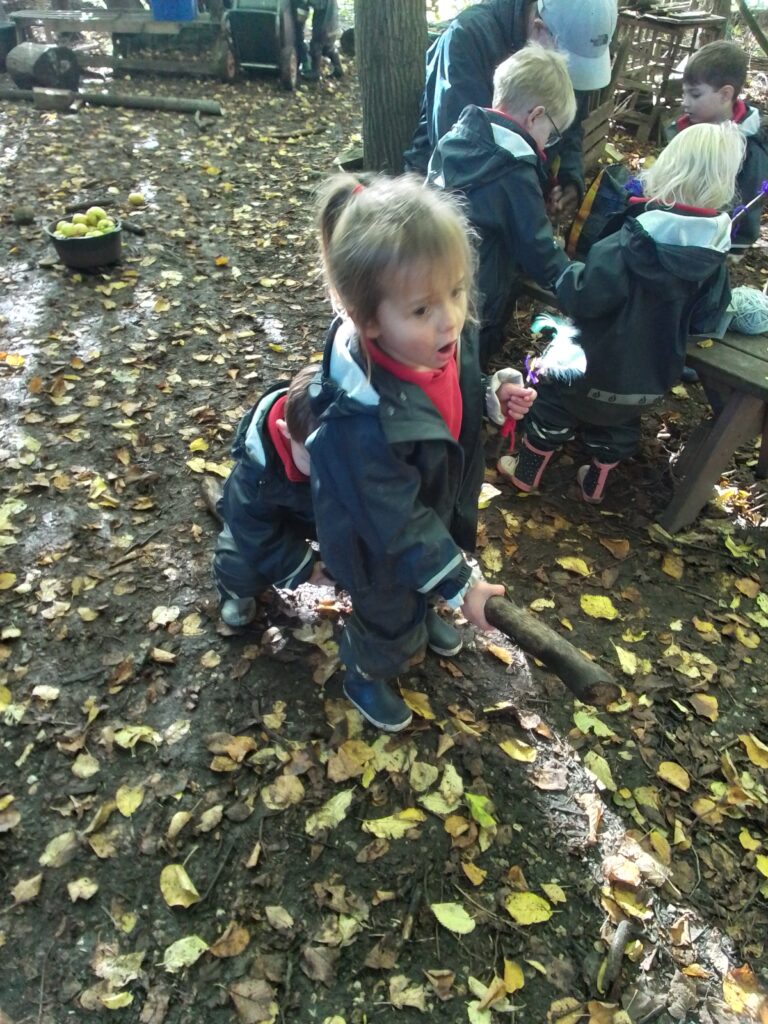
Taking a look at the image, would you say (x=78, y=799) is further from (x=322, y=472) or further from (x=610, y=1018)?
(x=610, y=1018)

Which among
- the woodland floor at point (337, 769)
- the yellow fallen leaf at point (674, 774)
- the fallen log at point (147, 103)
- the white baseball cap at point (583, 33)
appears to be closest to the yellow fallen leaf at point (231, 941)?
the woodland floor at point (337, 769)

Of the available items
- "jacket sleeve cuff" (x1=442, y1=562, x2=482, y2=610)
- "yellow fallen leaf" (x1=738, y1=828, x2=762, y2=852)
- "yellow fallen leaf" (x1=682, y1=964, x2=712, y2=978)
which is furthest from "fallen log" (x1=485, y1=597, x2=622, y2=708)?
"yellow fallen leaf" (x1=738, y1=828, x2=762, y2=852)

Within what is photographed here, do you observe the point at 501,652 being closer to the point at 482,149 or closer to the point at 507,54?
the point at 482,149

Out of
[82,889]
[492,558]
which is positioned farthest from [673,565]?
[82,889]

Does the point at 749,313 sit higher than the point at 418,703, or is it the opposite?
the point at 749,313

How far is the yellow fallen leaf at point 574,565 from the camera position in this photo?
11.3 feet

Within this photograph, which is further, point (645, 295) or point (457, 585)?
point (645, 295)

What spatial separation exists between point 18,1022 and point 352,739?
1311mm

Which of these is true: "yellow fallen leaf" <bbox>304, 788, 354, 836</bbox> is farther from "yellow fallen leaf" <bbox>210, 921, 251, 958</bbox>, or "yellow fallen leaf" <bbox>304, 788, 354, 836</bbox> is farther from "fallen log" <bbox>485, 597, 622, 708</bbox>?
"fallen log" <bbox>485, 597, 622, 708</bbox>

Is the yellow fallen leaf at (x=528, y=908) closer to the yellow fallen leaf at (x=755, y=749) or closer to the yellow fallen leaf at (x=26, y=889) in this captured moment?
the yellow fallen leaf at (x=755, y=749)

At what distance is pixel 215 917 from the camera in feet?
7.19

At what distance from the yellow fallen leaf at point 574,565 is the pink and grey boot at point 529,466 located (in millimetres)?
523

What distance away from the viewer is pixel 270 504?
2436 millimetres

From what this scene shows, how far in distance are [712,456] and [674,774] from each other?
159cm
